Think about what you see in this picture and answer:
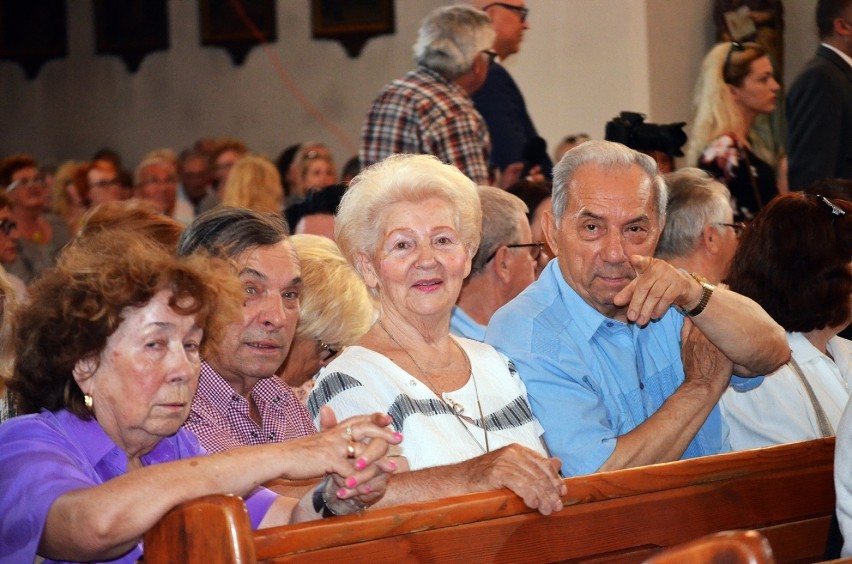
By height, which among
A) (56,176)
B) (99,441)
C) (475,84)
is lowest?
(56,176)

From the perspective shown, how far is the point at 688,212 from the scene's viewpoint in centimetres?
421

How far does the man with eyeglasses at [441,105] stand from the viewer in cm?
518

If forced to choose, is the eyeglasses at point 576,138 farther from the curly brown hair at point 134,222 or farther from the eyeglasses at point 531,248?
the curly brown hair at point 134,222

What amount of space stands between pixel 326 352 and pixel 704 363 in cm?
122

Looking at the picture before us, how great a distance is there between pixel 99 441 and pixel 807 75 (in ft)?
13.5

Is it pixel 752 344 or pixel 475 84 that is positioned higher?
pixel 475 84

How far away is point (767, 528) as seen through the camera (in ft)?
9.06

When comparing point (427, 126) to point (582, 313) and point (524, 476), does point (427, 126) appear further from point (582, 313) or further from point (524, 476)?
point (524, 476)

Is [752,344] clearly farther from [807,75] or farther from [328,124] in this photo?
[328,124]

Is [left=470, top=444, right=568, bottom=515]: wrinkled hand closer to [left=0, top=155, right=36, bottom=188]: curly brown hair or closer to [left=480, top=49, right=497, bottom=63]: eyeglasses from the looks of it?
[left=480, top=49, right=497, bottom=63]: eyeglasses

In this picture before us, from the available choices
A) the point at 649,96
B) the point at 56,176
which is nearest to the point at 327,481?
the point at 649,96

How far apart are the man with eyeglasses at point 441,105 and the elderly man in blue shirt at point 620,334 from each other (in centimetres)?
184

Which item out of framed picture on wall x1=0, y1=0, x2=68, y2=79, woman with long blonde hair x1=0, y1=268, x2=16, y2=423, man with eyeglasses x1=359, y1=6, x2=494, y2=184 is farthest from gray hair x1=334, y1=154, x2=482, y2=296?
framed picture on wall x1=0, y1=0, x2=68, y2=79

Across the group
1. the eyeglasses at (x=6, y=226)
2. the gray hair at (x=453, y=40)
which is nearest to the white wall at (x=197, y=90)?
the gray hair at (x=453, y=40)
